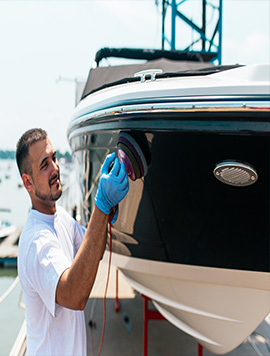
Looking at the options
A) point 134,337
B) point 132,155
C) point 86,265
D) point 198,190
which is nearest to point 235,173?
point 198,190

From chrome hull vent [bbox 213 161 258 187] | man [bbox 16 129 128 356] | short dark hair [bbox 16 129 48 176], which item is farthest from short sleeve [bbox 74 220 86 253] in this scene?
chrome hull vent [bbox 213 161 258 187]

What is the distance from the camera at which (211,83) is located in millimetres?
1305

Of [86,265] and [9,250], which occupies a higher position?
[86,265]

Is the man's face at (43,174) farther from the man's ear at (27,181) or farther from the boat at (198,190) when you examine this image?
the boat at (198,190)

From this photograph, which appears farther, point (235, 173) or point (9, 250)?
point (9, 250)

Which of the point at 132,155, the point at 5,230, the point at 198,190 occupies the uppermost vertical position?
the point at 132,155

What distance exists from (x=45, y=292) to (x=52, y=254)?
137mm

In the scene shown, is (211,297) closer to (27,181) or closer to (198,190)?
(198,190)

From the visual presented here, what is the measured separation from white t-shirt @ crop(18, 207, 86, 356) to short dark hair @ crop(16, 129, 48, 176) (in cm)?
19

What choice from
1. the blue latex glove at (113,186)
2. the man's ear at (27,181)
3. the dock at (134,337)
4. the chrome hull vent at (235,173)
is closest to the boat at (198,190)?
the chrome hull vent at (235,173)

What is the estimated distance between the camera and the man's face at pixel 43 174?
1332 millimetres

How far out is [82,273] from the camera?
1.04 m

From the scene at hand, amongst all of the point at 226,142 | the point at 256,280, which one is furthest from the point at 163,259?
the point at 226,142

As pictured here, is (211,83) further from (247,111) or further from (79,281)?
(79,281)
